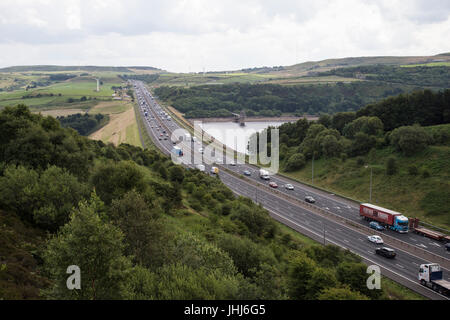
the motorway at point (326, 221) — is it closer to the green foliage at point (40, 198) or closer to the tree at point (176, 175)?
the tree at point (176, 175)

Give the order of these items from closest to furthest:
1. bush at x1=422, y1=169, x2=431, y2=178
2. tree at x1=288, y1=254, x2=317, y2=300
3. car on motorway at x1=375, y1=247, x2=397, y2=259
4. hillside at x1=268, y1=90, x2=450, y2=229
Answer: tree at x1=288, y1=254, x2=317, y2=300, car on motorway at x1=375, y1=247, x2=397, y2=259, hillside at x1=268, y1=90, x2=450, y2=229, bush at x1=422, y1=169, x2=431, y2=178

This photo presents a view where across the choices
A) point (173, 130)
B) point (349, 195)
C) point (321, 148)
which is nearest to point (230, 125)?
point (173, 130)

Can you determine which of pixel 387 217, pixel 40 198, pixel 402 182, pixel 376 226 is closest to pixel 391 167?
pixel 402 182

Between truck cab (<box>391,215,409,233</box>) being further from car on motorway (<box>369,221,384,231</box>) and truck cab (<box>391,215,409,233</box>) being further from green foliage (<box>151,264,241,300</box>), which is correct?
green foliage (<box>151,264,241,300</box>)

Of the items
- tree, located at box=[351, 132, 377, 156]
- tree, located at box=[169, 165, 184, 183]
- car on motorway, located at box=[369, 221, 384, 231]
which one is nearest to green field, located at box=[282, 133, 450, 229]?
tree, located at box=[351, 132, 377, 156]

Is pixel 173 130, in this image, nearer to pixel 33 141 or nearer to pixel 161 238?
pixel 33 141

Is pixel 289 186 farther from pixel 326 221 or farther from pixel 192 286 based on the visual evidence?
pixel 192 286
